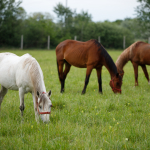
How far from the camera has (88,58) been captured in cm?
583

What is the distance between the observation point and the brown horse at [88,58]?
5.59 m

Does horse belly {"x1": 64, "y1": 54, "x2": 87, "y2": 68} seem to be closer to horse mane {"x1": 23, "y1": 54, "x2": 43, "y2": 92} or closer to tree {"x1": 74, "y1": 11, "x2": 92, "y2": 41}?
horse mane {"x1": 23, "y1": 54, "x2": 43, "y2": 92}

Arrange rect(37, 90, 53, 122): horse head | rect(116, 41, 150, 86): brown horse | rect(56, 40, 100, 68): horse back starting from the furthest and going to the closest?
rect(116, 41, 150, 86): brown horse → rect(56, 40, 100, 68): horse back → rect(37, 90, 53, 122): horse head

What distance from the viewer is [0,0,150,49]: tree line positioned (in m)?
25.2

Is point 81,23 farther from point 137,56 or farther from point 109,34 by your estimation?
point 137,56

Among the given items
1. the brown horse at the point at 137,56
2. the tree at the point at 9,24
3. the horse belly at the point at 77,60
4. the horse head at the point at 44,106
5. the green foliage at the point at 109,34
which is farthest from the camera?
the green foliage at the point at 109,34

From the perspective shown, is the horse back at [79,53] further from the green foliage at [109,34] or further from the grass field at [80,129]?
the green foliage at [109,34]

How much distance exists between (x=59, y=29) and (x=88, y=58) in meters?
28.3

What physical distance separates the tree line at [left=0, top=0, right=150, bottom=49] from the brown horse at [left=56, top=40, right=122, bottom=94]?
2080 cm

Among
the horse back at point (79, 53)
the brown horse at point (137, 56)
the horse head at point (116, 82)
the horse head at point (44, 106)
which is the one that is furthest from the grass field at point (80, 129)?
the brown horse at point (137, 56)

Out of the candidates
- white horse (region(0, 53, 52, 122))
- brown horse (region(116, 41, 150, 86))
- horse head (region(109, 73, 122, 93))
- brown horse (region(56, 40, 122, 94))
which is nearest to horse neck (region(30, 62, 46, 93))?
white horse (region(0, 53, 52, 122))

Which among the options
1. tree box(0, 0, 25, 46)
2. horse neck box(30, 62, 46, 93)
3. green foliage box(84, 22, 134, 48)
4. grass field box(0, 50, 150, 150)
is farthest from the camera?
green foliage box(84, 22, 134, 48)

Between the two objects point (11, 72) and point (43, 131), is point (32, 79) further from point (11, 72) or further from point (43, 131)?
point (43, 131)

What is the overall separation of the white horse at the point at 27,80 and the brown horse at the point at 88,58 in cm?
249
